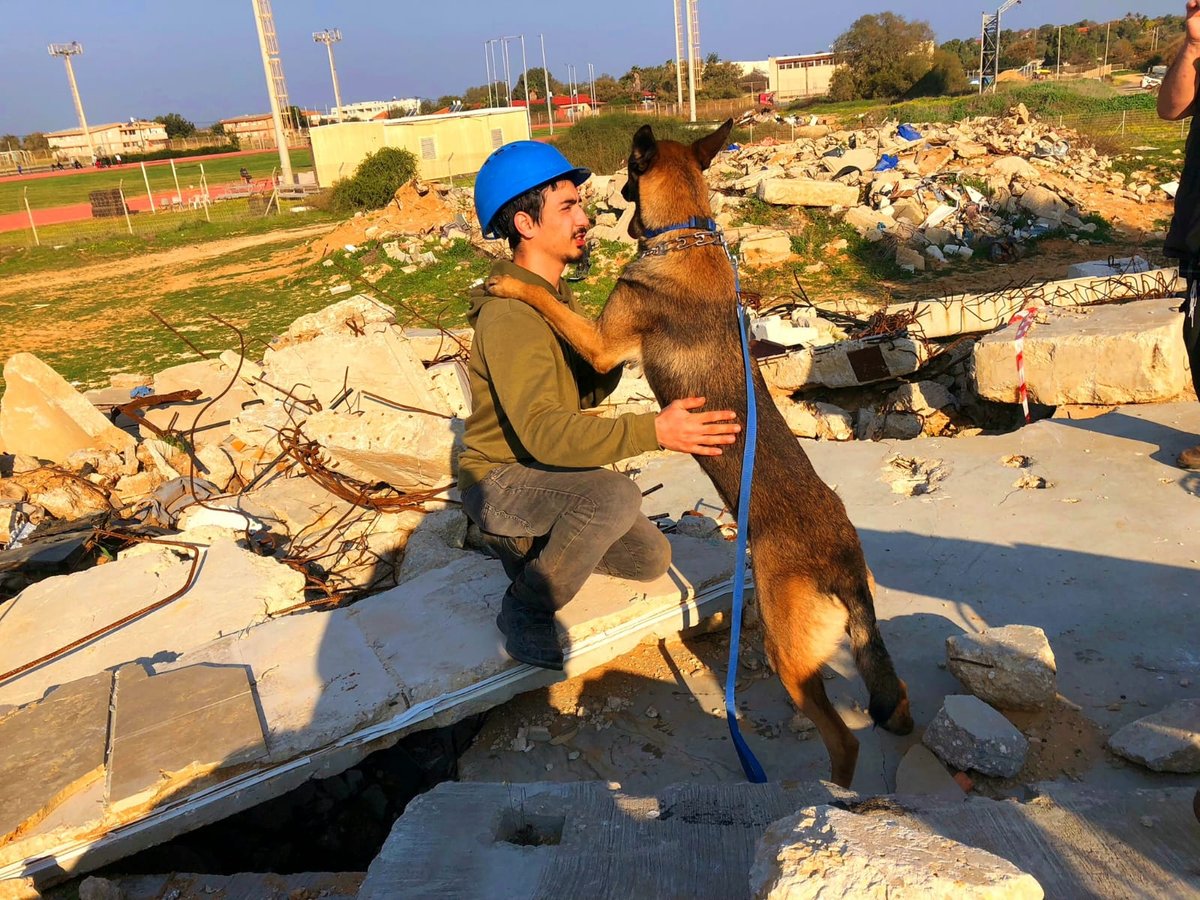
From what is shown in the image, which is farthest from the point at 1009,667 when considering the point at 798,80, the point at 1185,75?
the point at 798,80

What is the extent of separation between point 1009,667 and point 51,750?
3692mm

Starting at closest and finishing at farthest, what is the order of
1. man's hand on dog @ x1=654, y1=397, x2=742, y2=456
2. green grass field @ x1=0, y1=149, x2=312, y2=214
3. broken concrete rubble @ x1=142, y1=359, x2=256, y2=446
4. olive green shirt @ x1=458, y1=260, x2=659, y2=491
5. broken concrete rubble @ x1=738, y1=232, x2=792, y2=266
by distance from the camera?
man's hand on dog @ x1=654, y1=397, x2=742, y2=456 → olive green shirt @ x1=458, y1=260, x2=659, y2=491 → broken concrete rubble @ x1=142, y1=359, x2=256, y2=446 → broken concrete rubble @ x1=738, y1=232, x2=792, y2=266 → green grass field @ x1=0, y1=149, x2=312, y2=214

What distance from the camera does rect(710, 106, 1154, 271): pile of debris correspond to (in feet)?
51.2

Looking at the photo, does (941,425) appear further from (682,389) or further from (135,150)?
(135,150)

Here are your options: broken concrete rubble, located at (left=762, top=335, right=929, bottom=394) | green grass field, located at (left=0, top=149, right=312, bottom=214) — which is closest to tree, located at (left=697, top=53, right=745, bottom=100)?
green grass field, located at (left=0, top=149, right=312, bottom=214)

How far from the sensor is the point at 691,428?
113 inches

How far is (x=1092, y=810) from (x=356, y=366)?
5499 mm

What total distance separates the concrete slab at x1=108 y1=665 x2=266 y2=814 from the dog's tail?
2.22m

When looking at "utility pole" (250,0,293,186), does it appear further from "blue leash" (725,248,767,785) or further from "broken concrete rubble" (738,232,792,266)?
"blue leash" (725,248,767,785)

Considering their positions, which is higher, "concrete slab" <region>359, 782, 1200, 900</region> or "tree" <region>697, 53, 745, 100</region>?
"tree" <region>697, 53, 745, 100</region>

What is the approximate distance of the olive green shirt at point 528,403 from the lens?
2990 millimetres

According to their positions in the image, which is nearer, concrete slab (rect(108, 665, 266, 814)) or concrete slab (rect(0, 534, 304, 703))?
concrete slab (rect(108, 665, 266, 814))

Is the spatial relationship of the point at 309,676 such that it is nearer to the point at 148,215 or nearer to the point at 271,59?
the point at 148,215

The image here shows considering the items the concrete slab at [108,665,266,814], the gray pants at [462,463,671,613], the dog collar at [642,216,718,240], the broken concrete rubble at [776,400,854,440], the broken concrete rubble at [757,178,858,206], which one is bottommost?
the broken concrete rubble at [776,400,854,440]
